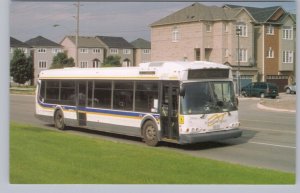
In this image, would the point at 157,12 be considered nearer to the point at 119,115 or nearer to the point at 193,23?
the point at 193,23

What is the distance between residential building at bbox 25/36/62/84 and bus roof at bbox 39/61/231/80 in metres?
0.09

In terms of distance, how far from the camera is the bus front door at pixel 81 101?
7.76 metres

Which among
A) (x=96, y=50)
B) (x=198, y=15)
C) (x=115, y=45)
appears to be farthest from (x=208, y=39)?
(x=96, y=50)

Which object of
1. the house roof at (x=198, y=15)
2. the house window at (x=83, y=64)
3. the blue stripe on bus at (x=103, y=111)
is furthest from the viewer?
the blue stripe on bus at (x=103, y=111)

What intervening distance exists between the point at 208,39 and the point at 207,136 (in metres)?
1.48

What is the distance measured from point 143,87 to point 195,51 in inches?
48.1

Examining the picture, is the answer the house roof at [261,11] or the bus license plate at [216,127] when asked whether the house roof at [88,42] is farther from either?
the bus license plate at [216,127]

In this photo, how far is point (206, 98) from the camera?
819 cm

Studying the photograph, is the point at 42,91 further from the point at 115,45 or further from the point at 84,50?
the point at 115,45

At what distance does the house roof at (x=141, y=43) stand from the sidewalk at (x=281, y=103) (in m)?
1.52

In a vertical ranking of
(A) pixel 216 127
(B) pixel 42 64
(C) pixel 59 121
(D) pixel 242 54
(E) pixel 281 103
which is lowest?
(A) pixel 216 127

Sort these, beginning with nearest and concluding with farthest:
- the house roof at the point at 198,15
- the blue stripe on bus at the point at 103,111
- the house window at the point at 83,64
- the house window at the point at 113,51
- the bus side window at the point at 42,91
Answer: the house roof at the point at 198,15, the house window at the point at 113,51, the house window at the point at 83,64, the bus side window at the point at 42,91, the blue stripe on bus at the point at 103,111

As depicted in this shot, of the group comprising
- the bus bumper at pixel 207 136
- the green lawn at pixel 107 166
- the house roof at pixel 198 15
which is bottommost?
the green lawn at pixel 107 166

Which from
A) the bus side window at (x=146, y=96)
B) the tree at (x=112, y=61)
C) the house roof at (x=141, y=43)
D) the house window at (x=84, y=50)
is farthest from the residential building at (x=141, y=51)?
the bus side window at (x=146, y=96)
